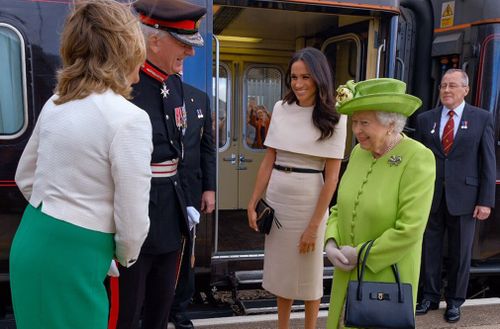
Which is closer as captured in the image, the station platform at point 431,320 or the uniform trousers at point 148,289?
the uniform trousers at point 148,289

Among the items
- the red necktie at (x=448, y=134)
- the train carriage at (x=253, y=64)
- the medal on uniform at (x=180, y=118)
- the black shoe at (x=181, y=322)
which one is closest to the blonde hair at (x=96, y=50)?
the medal on uniform at (x=180, y=118)

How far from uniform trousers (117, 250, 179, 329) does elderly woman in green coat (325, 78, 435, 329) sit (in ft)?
2.55

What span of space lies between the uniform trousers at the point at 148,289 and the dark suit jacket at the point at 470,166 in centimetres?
221

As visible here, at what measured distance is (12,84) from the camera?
9.59 feet

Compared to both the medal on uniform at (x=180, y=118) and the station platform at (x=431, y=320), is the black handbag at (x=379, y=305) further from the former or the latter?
the station platform at (x=431, y=320)

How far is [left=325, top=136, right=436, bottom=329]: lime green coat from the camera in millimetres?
1877

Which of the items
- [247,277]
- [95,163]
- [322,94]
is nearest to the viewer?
[95,163]

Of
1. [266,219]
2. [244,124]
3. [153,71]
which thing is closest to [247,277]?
[266,219]

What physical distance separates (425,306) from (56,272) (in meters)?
2.96

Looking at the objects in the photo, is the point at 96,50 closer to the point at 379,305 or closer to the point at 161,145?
the point at 161,145

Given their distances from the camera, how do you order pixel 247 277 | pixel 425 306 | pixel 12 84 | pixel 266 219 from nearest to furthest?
pixel 266 219 → pixel 12 84 → pixel 425 306 → pixel 247 277

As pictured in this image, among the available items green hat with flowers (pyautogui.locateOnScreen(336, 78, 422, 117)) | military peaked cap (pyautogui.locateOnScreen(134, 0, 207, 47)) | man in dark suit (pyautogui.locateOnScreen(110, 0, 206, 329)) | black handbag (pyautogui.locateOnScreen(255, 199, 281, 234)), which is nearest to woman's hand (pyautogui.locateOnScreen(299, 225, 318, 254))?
black handbag (pyautogui.locateOnScreen(255, 199, 281, 234))

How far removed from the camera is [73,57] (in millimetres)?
1545

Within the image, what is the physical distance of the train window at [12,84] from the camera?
9.47ft
